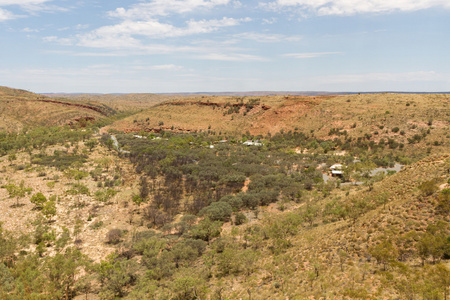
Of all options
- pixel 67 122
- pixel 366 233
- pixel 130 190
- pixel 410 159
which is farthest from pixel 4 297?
pixel 67 122

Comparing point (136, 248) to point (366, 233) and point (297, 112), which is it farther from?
point (297, 112)

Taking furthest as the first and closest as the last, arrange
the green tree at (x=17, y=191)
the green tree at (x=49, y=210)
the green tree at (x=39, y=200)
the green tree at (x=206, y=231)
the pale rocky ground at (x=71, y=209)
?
the green tree at (x=17, y=191) → the green tree at (x=39, y=200) → the green tree at (x=49, y=210) → the pale rocky ground at (x=71, y=209) → the green tree at (x=206, y=231)

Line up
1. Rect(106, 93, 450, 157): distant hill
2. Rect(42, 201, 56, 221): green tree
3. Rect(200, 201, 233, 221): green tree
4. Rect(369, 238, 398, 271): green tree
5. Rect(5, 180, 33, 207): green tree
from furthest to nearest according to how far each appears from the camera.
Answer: Rect(106, 93, 450, 157): distant hill, Rect(5, 180, 33, 207): green tree, Rect(200, 201, 233, 221): green tree, Rect(42, 201, 56, 221): green tree, Rect(369, 238, 398, 271): green tree

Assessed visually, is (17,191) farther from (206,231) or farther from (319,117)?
(319,117)

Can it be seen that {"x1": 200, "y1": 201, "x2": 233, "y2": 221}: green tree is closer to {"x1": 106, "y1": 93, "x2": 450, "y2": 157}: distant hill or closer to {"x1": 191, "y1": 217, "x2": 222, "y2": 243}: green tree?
{"x1": 191, "y1": 217, "x2": 222, "y2": 243}: green tree

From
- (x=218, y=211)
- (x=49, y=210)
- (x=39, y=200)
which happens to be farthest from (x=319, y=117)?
(x=39, y=200)

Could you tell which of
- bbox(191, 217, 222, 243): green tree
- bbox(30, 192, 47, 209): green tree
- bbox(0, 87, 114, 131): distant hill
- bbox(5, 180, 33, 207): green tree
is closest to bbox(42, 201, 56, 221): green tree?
bbox(30, 192, 47, 209): green tree

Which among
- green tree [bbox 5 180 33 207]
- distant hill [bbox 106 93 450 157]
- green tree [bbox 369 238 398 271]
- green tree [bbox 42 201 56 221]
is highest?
distant hill [bbox 106 93 450 157]

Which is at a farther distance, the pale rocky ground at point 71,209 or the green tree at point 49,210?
the green tree at point 49,210

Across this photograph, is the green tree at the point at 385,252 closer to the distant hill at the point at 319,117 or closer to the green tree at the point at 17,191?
the green tree at the point at 17,191

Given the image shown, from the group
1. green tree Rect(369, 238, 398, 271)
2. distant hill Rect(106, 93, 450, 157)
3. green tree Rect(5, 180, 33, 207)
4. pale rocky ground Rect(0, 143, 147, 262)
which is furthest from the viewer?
distant hill Rect(106, 93, 450, 157)

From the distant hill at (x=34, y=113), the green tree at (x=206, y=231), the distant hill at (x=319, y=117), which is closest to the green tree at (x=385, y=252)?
the green tree at (x=206, y=231)
